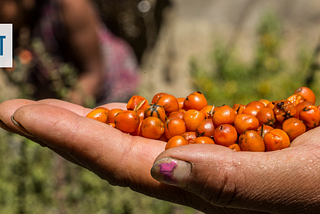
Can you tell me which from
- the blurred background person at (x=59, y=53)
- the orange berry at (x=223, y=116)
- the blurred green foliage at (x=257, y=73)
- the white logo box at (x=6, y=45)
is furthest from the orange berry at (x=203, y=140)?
the blurred green foliage at (x=257, y=73)

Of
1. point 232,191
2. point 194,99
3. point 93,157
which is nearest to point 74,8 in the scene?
point 194,99

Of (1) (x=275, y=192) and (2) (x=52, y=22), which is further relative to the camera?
(2) (x=52, y=22)

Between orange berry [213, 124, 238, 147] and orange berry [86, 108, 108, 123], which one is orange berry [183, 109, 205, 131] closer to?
orange berry [213, 124, 238, 147]

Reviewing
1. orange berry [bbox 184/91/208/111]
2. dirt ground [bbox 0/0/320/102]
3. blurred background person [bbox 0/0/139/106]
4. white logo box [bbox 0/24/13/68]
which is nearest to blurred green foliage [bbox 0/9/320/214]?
blurred background person [bbox 0/0/139/106]

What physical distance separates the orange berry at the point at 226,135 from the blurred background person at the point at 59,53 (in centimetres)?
120

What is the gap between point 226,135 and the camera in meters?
1.57

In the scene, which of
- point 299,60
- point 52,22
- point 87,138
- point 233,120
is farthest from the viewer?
point 299,60

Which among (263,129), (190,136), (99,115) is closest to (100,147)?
(99,115)

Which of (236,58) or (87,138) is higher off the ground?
(236,58)

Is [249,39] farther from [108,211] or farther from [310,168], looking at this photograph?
[310,168]

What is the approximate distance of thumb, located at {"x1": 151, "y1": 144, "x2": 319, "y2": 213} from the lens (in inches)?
50.9

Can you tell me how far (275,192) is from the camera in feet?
4.46

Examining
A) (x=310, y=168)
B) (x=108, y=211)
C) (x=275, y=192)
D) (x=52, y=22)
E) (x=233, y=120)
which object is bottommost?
(x=108, y=211)

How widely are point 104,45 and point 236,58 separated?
8.49 feet
